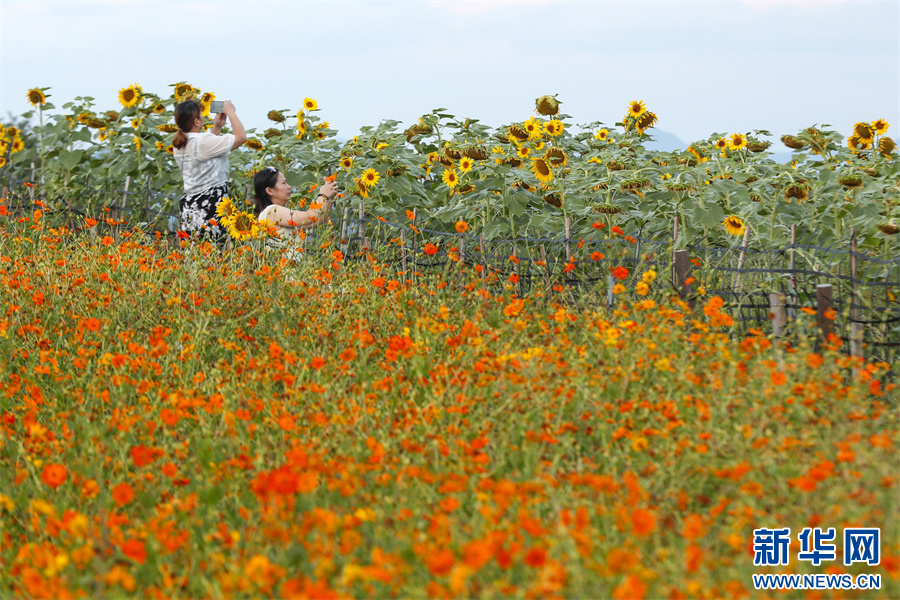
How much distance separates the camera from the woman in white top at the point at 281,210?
6590 millimetres

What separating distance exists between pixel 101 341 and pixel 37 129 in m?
6.04

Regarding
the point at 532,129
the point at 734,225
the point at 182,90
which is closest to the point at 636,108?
the point at 532,129

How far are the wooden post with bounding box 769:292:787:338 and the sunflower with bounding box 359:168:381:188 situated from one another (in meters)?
3.42

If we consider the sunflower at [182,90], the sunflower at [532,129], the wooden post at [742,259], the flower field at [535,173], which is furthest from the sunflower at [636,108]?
the sunflower at [182,90]

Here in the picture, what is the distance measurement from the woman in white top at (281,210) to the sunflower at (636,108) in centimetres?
311

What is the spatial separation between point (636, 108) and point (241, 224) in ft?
12.7

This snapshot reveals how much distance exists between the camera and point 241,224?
6773 mm

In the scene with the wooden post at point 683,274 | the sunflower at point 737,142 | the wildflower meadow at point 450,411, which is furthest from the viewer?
the sunflower at point 737,142

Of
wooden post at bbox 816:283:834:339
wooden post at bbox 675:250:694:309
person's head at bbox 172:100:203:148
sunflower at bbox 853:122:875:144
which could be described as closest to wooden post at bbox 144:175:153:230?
person's head at bbox 172:100:203:148

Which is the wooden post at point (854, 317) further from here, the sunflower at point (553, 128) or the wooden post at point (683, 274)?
the sunflower at point (553, 128)

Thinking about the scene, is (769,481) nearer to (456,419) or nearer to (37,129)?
(456,419)

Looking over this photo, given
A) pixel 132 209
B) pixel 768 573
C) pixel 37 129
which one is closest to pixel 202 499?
pixel 768 573

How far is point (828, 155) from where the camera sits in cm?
720

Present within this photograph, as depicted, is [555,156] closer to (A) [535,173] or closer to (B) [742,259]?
(A) [535,173]
